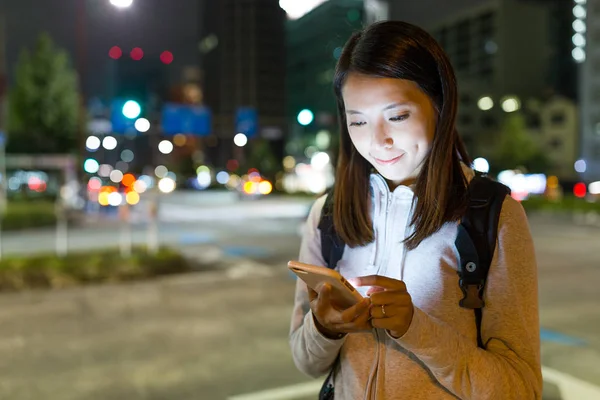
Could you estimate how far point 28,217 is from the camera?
63.9ft

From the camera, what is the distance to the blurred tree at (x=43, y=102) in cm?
2833


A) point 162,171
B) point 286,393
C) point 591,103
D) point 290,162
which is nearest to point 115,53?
point 286,393

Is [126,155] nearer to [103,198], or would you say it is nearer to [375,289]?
[103,198]

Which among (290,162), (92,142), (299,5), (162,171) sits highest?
(92,142)

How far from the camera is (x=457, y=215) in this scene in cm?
130

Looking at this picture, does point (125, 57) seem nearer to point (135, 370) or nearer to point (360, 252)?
point (135, 370)

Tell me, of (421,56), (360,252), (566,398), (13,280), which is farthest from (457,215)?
(13,280)

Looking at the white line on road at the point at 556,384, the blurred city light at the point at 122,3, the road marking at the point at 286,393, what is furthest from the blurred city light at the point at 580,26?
the road marking at the point at 286,393

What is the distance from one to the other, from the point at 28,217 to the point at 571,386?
18.9 metres

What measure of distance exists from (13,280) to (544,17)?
7398 centimetres

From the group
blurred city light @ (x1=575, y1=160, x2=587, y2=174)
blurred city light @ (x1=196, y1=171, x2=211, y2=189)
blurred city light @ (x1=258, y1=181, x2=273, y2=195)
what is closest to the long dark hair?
blurred city light @ (x1=258, y1=181, x2=273, y2=195)

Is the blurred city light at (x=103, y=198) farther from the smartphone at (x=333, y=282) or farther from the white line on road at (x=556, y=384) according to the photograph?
the smartphone at (x=333, y=282)

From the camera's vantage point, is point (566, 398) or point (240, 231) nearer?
point (566, 398)

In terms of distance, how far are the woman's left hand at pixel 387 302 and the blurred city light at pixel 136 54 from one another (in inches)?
519
